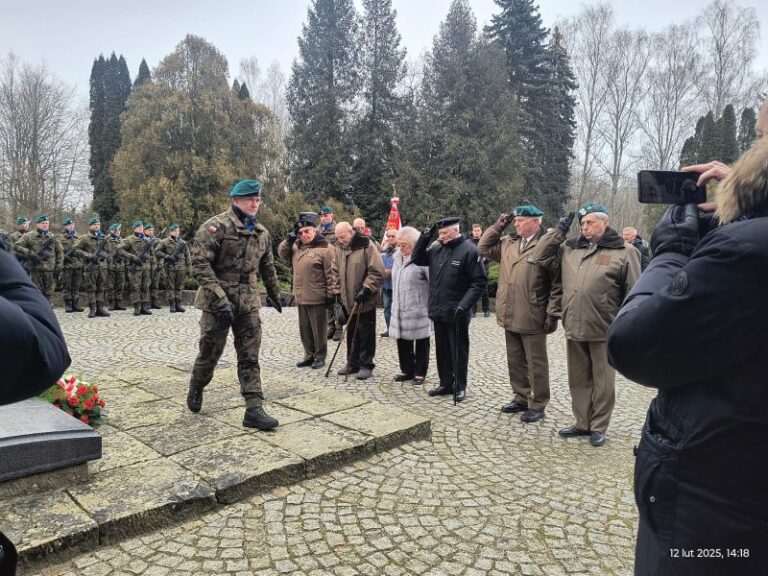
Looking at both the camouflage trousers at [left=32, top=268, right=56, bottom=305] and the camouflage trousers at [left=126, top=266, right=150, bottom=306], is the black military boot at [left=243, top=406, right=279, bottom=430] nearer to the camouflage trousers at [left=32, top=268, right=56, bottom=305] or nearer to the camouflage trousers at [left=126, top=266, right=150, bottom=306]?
the camouflage trousers at [left=126, top=266, right=150, bottom=306]

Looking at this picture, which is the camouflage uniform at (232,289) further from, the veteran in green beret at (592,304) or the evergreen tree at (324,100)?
the evergreen tree at (324,100)

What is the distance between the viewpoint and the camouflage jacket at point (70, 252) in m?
12.5

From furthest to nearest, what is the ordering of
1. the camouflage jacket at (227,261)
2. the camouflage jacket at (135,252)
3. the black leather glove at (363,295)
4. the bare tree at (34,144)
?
the bare tree at (34,144) < the camouflage jacket at (135,252) < the black leather glove at (363,295) < the camouflage jacket at (227,261)

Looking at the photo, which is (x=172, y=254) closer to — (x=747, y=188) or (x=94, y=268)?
(x=94, y=268)

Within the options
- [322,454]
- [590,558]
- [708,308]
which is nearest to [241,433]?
[322,454]

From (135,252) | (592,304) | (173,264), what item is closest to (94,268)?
(135,252)

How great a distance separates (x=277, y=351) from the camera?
873cm

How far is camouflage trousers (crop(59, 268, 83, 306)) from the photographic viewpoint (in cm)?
1266

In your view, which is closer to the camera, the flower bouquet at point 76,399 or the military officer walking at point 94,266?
the flower bouquet at point 76,399

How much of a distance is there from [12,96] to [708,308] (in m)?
33.4

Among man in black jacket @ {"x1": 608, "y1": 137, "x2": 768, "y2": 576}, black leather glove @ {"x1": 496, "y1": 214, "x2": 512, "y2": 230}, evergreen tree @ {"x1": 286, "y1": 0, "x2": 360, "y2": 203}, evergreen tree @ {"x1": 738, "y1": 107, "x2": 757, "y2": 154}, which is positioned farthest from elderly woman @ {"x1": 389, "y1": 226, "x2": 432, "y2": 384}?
evergreen tree @ {"x1": 738, "y1": 107, "x2": 757, "y2": 154}

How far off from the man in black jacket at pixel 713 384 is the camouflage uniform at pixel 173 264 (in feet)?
45.0

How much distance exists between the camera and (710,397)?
1266 millimetres

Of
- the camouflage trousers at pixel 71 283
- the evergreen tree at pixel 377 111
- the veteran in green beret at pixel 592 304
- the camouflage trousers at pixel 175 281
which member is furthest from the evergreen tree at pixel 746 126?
the camouflage trousers at pixel 71 283
